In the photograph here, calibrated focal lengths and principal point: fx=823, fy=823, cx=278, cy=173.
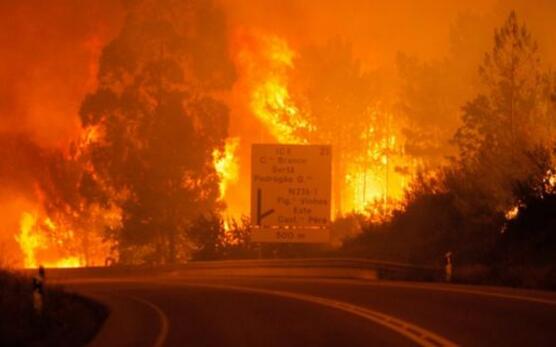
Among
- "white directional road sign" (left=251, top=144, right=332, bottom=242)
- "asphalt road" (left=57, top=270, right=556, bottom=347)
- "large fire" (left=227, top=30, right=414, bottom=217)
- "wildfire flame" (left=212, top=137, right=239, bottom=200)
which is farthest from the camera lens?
"large fire" (left=227, top=30, right=414, bottom=217)

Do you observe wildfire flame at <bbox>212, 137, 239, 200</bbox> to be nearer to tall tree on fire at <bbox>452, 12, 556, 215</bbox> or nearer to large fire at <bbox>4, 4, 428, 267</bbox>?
large fire at <bbox>4, 4, 428, 267</bbox>

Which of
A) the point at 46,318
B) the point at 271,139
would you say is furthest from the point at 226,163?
the point at 46,318

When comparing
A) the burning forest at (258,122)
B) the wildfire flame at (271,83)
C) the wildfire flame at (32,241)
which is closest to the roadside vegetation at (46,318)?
the burning forest at (258,122)

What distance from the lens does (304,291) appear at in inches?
954

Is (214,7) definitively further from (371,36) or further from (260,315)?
(260,315)

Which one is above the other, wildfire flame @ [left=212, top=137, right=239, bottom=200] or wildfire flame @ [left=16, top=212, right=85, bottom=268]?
wildfire flame @ [left=212, top=137, right=239, bottom=200]

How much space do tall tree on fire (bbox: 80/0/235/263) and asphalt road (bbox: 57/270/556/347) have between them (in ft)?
72.9

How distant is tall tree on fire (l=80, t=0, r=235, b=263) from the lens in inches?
1887

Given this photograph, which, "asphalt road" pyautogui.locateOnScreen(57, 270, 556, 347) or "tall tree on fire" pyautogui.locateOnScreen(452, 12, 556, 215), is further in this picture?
"tall tree on fire" pyautogui.locateOnScreen(452, 12, 556, 215)

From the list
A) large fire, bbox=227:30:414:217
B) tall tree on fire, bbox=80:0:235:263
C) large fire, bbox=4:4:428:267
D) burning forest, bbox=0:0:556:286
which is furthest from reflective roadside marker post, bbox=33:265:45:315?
large fire, bbox=227:30:414:217

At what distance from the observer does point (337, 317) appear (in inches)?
668

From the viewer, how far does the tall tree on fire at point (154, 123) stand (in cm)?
4794

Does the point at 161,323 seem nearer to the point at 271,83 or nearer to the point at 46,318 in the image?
the point at 46,318

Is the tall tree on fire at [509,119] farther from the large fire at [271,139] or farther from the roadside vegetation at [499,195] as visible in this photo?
the large fire at [271,139]
